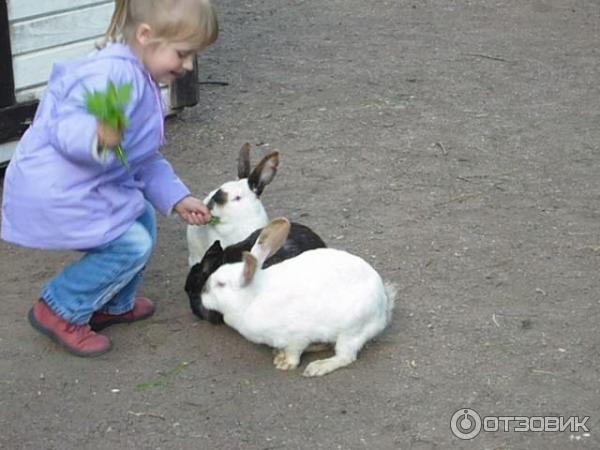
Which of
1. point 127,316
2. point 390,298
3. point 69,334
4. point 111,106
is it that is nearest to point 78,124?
point 111,106

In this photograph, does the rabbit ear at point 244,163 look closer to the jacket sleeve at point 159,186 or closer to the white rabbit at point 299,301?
the jacket sleeve at point 159,186

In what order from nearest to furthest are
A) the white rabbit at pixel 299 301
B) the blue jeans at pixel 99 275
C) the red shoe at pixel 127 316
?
the white rabbit at pixel 299 301, the blue jeans at pixel 99 275, the red shoe at pixel 127 316

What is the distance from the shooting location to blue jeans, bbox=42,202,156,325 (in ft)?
12.4

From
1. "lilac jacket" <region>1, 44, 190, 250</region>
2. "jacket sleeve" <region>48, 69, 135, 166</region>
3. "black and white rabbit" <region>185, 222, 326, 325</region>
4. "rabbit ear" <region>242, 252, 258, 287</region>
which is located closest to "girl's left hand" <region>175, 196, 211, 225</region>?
"black and white rabbit" <region>185, 222, 326, 325</region>

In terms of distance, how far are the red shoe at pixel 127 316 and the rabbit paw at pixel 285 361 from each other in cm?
58

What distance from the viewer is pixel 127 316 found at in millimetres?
4102

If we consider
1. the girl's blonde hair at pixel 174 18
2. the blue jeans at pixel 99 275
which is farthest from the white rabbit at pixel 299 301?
the girl's blonde hair at pixel 174 18

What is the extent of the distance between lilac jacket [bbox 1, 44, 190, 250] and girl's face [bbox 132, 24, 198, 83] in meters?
0.03

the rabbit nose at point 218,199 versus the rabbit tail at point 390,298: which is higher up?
the rabbit nose at point 218,199

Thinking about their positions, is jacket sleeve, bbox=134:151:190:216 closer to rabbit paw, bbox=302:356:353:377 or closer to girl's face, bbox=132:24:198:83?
girl's face, bbox=132:24:198:83

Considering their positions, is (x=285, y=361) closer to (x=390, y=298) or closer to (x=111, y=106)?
(x=390, y=298)

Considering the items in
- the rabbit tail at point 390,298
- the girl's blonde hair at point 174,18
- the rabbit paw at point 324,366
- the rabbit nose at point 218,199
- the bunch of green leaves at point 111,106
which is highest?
the girl's blonde hair at point 174,18

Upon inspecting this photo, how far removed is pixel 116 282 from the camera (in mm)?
3854

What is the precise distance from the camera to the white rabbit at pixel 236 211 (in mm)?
4309
